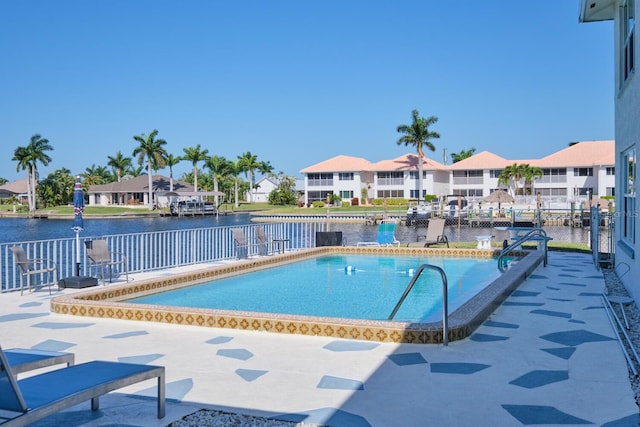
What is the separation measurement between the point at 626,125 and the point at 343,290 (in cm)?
565

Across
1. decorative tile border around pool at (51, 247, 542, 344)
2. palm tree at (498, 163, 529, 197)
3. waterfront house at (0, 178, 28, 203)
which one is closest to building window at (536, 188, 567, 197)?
palm tree at (498, 163, 529, 197)

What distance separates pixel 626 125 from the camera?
9.29 metres

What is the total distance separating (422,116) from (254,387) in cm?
6470

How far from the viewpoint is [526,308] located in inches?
316

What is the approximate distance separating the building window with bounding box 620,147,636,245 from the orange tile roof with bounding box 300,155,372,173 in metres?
60.4

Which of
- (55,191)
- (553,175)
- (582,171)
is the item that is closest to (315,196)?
(553,175)

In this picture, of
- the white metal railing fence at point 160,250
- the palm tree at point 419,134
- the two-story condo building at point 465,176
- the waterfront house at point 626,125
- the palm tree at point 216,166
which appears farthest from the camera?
the palm tree at point 216,166

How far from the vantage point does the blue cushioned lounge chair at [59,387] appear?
2.86m

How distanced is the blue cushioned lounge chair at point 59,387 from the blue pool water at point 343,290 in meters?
5.57

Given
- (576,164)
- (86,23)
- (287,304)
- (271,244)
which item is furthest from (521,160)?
(287,304)

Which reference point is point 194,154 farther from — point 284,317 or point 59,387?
point 59,387

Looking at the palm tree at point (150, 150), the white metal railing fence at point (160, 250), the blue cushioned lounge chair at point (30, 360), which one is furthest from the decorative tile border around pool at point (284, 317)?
the palm tree at point (150, 150)

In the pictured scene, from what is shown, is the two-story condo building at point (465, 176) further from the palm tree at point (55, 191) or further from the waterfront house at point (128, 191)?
the palm tree at point (55, 191)

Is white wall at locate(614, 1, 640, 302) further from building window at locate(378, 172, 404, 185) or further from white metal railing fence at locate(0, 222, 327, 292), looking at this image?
building window at locate(378, 172, 404, 185)
